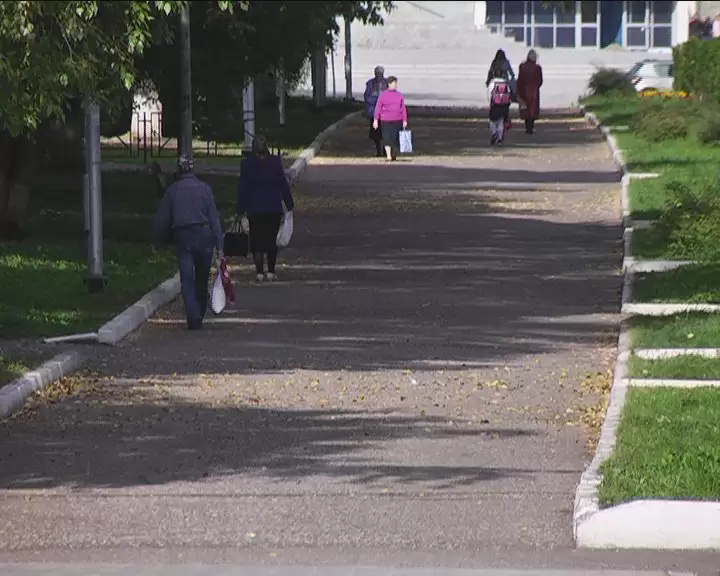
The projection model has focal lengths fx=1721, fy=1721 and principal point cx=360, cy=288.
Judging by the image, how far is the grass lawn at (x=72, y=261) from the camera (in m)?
15.4

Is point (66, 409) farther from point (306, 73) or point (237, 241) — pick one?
point (306, 73)

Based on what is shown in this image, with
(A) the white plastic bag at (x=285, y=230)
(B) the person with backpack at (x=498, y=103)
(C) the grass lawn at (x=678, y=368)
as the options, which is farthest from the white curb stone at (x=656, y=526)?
(B) the person with backpack at (x=498, y=103)

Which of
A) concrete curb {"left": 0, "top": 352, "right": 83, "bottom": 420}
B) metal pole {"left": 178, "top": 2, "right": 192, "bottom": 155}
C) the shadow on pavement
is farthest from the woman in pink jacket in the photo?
the shadow on pavement

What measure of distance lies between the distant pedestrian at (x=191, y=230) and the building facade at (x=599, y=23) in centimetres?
5848

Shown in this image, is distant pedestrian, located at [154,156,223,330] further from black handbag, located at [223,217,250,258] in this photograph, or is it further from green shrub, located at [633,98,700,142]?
green shrub, located at [633,98,700,142]

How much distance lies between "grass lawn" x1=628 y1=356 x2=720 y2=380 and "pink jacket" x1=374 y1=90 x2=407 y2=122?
19.2 meters

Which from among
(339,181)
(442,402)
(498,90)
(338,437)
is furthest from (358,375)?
(498,90)

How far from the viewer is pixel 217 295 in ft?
51.0

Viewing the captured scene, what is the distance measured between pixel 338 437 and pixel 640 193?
14765 mm

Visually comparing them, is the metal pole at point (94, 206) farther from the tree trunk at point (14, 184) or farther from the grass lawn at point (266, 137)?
the grass lawn at point (266, 137)

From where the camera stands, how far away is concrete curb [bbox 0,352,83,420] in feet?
37.2

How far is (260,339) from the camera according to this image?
14828mm

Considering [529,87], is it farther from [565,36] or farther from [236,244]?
[565,36]

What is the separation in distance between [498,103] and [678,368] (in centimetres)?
2270
